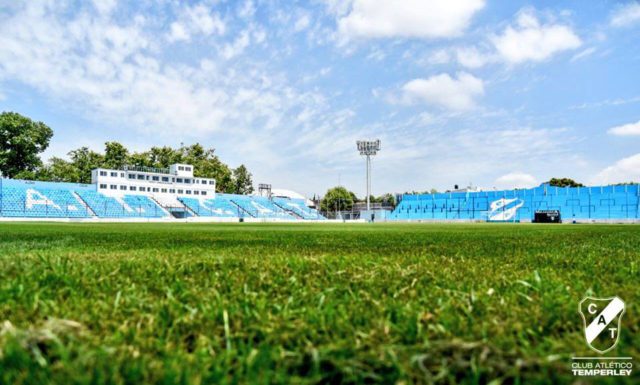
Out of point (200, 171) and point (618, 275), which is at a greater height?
point (200, 171)

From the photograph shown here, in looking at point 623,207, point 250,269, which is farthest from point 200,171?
point 250,269

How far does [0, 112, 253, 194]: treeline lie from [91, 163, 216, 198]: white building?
7.30 m

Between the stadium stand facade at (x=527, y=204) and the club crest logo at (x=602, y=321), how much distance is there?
197 ft

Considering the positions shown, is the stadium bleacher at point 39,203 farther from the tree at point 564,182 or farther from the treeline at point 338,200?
the tree at point 564,182

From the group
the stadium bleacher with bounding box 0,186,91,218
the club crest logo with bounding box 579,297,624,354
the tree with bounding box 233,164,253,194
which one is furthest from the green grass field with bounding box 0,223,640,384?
the tree with bounding box 233,164,253,194

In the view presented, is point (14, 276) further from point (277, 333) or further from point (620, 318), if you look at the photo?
point (620, 318)

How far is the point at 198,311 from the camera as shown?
150 cm

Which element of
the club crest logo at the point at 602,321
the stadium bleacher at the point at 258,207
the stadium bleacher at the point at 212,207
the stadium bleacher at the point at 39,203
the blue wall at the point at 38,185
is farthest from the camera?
the stadium bleacher at the point at 258,207

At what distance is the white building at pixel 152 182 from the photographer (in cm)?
5284

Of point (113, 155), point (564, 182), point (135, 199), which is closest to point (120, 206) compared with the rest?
point (135, 199)

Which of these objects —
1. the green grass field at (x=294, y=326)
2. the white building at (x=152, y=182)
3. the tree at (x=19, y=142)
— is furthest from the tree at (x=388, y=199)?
the green grass field at (x=294, y=326)

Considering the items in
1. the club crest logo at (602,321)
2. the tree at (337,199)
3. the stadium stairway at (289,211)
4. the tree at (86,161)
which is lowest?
the club crest logo at (602,321)

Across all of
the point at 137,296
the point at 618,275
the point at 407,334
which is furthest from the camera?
the point at 618,275

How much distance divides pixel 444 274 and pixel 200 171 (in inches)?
2825
